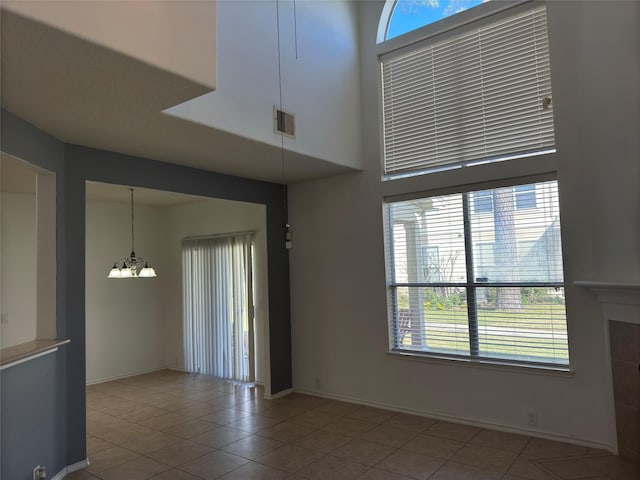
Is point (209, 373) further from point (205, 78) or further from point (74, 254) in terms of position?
point (205, 78)

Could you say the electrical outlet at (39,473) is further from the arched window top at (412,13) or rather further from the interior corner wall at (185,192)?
the arched window top at (412,13)

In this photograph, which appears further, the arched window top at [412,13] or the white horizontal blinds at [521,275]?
the arched window top at [412,13]

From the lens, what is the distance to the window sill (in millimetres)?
3732

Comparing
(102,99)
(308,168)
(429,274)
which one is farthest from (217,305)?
(102,99)

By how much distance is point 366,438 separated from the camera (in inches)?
156

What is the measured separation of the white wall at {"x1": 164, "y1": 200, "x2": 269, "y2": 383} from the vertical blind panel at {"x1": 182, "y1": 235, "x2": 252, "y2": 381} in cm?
16

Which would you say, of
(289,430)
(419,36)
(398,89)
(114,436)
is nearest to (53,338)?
(114,436)

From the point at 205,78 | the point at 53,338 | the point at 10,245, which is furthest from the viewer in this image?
the point at 10,245

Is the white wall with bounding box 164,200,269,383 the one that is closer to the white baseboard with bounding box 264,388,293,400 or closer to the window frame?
the white baseboard with bounding box 264,388,293,400

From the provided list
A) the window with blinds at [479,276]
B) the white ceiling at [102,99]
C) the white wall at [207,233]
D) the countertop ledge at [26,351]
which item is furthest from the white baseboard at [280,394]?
the white ceiling at [102,99]

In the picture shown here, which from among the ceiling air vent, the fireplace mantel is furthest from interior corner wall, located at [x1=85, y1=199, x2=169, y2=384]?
the fireplace mantel

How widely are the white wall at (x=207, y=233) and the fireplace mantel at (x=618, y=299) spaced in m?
3.40

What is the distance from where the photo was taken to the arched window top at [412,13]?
4469 millimetres

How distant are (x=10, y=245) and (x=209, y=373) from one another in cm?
307
